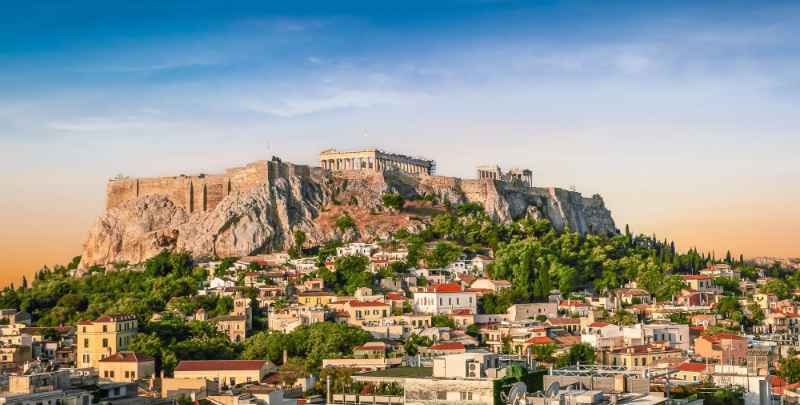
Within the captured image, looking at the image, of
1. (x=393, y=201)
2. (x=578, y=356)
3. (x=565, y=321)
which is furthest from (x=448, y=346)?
(x=393, y=201)

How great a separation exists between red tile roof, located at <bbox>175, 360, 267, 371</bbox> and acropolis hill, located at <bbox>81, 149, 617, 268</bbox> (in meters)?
27.4

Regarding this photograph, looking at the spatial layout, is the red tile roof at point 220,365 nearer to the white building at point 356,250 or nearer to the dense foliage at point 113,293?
the dense foliage at point 113,293

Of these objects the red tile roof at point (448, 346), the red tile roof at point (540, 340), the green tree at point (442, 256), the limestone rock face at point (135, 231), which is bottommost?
the red tile roof at point (448, 346)

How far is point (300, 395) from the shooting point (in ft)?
133

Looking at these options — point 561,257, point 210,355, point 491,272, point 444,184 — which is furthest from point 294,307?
point 444,184

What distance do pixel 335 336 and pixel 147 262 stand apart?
81.6 feet

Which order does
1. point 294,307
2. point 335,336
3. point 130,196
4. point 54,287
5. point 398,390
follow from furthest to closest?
point 130,196, point 54,287, point 294,307, point 335,336, point 398,390

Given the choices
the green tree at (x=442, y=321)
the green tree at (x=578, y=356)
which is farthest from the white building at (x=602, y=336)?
the green tree at (x=442, y=321)

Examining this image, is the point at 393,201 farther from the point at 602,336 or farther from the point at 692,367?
the point at 692,367

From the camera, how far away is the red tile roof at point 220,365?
4703cm

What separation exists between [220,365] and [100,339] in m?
8.06

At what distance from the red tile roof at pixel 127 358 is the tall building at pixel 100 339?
2941 mm

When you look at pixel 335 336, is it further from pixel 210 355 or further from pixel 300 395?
pixel 300 395

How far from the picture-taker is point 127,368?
48250mm
